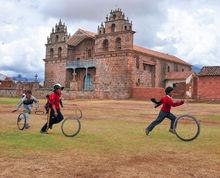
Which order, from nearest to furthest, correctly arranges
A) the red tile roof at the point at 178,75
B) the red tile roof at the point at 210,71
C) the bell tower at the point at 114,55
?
the red tile roof at the point at 210,71, the bell tower at the point at 114,55, the red tile roof at the point at 178,75

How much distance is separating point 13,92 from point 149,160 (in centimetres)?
4432

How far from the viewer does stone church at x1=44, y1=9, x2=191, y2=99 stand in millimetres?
45406

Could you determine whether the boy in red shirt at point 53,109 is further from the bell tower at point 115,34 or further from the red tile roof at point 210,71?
the bell tower at point 115,34

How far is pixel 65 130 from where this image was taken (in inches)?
385

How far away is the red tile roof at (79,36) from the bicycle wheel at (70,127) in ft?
137

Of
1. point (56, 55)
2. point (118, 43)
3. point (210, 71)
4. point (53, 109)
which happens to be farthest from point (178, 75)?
point (53, 109)

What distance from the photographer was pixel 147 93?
138 feet

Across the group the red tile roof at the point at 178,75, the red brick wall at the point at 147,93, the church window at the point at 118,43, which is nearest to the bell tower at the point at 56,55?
the church window at the point at 118,43

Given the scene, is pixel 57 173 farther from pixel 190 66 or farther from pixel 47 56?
pixel 190 66

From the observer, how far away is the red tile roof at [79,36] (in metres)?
51.8

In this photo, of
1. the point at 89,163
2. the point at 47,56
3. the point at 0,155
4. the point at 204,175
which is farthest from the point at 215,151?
the point at 47,56

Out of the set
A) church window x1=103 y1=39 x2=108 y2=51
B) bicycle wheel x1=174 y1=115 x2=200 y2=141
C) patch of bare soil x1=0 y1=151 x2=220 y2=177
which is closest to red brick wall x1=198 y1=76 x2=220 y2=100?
church window x1=103 y1=39 x2=108 y2=51

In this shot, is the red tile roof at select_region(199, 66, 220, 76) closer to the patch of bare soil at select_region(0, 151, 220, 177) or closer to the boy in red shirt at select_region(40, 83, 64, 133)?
the boy in red shirt at select_region(40, 83, 64, 133)

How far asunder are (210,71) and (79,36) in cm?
2278
